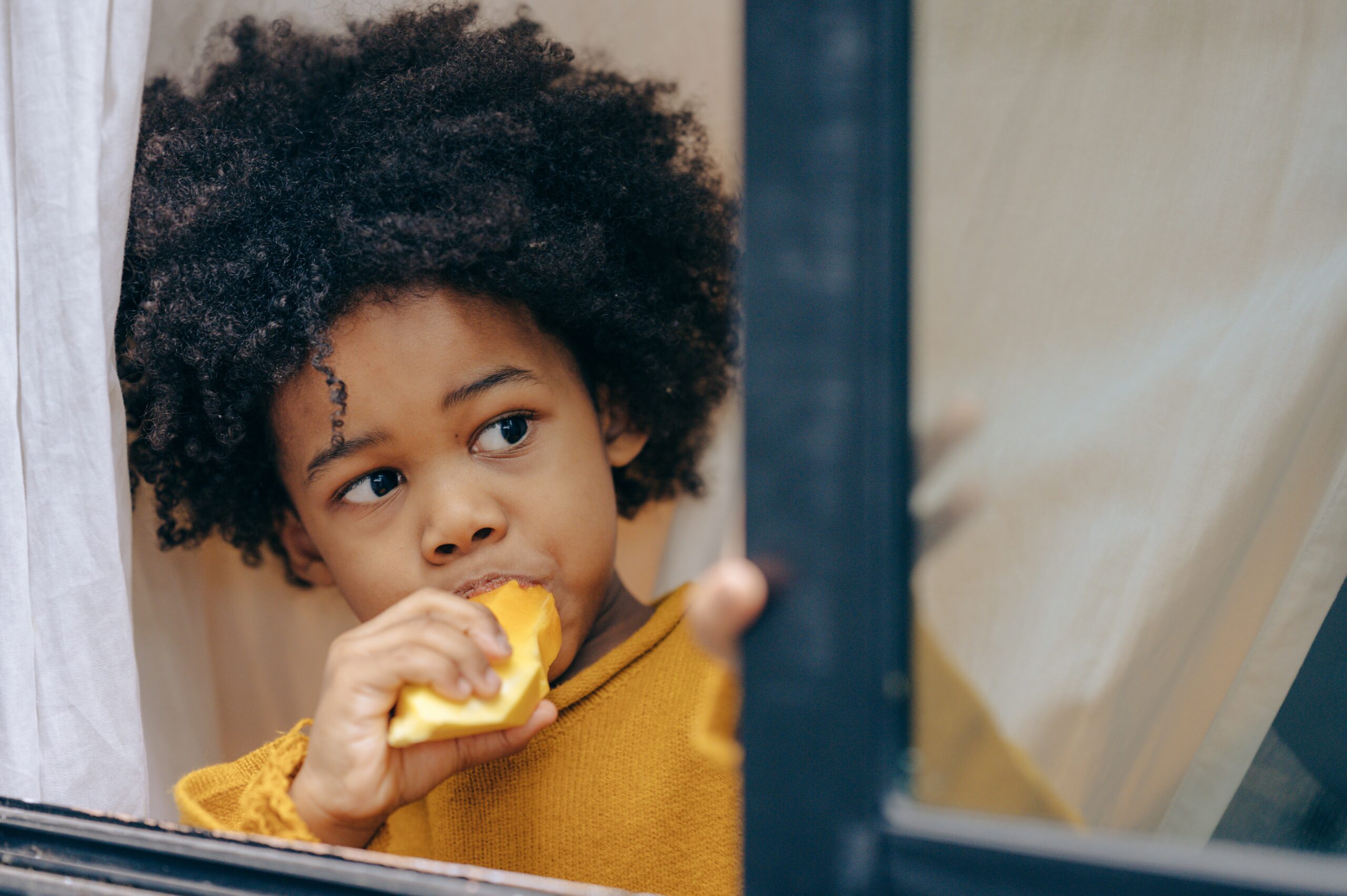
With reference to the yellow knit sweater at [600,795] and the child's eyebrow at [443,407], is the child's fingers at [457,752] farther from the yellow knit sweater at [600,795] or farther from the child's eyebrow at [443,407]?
the child's eyebrow at [443,407]

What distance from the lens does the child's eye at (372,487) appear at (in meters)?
1.19

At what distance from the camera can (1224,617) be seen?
0.93 meters

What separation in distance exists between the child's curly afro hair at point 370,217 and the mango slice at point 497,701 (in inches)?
13.0

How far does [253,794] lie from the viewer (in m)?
1.08

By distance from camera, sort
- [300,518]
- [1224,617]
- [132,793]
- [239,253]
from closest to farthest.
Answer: [1224,617] → [132,793] → [239,253] → [300,518]

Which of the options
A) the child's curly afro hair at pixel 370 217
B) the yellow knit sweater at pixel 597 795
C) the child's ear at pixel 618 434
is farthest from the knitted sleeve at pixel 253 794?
the child's ear at pixel 618 434

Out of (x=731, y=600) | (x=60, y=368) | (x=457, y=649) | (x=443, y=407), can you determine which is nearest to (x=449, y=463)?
(x=443, y=407)

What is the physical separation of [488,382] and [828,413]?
0.72 metres

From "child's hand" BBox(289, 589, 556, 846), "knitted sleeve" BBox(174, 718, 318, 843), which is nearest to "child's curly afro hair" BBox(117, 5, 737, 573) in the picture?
"child's hand" BBox(289, 589, 556, 846)

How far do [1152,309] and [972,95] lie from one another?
23cm

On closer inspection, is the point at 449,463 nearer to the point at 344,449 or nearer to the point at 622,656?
the point at 344,449

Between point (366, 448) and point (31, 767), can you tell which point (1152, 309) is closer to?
point (366, 448)

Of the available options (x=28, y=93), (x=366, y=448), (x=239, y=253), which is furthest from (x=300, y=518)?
(x=28, y=93)

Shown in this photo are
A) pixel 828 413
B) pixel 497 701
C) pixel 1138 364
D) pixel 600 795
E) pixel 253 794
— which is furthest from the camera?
pixel 600 795
